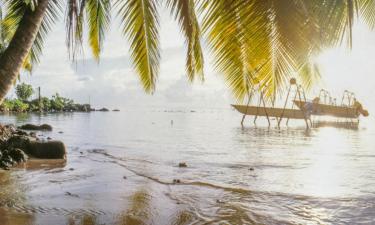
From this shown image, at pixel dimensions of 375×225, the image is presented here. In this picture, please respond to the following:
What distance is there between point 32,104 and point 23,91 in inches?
126

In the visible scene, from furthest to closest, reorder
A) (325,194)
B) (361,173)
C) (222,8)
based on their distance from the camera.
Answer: (361,173) → (325,194) → (222,8)

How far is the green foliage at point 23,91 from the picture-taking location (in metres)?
72.8

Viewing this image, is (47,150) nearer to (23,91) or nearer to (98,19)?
(98,19)

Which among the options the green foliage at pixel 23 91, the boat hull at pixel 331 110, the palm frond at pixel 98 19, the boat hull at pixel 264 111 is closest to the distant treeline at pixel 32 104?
the green foliage at pixel 23 91

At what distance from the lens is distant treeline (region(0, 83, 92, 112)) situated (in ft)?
213

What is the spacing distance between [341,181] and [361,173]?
2073mm

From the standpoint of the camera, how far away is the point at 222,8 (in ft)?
16.8

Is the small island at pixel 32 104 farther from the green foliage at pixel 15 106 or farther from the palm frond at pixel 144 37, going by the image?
the palm frond at pixel 144 37

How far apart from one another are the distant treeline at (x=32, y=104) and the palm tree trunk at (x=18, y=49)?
57798mm

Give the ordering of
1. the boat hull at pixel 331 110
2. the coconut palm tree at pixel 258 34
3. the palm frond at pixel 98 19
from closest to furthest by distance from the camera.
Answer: the coconut palm tree at pixel 258 34
the palm frond at pixel 98 19
the boat hull at pixel 331 110

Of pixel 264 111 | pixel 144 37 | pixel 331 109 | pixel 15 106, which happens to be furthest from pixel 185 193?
pixel 15 106

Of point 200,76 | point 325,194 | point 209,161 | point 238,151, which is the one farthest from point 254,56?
point 238,151

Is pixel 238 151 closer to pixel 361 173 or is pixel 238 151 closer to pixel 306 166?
pixel 306 166

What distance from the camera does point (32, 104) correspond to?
238ft
